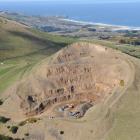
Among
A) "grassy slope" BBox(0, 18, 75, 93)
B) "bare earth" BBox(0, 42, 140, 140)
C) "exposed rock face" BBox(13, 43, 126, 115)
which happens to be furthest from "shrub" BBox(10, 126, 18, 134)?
"grassy slope" BBox(0, 18, 75, 93)

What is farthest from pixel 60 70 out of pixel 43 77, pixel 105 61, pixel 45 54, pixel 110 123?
pixel 45 54

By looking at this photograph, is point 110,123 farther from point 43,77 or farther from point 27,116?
point 43,77

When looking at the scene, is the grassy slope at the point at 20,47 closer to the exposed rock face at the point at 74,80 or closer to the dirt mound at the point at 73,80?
A: the dirt mound at the point at 73,80

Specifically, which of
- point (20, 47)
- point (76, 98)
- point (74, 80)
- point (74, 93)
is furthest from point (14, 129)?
point (20, 47)

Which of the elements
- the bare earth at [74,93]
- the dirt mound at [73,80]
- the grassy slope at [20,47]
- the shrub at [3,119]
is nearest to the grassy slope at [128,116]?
the bare earth at [74,93]

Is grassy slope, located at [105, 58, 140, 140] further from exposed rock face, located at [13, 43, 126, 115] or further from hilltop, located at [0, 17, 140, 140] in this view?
exposed rock face, located at [13, 43, 126, 115]

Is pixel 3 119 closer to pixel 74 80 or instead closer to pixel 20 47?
pixel 74 80

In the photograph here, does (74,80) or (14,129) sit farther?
(74,80)

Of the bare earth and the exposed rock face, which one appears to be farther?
the exposed rock face

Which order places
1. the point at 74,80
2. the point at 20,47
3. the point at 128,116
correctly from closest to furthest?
the point at 128,116 < the point at 74,80 < the point at 20,47
